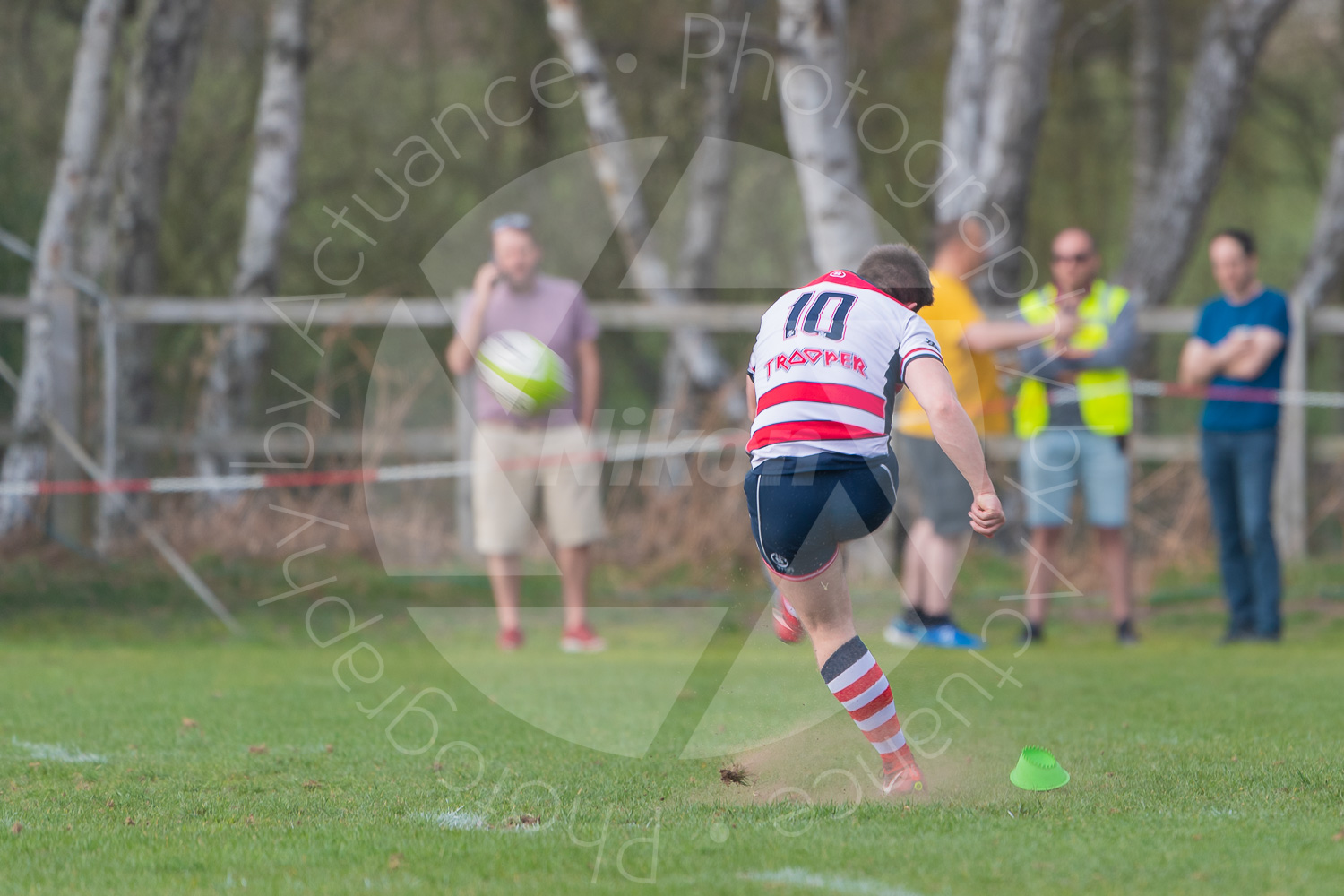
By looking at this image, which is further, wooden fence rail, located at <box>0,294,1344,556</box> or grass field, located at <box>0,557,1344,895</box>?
wooden fence rail, located at <box>0,294,1344,556</box>

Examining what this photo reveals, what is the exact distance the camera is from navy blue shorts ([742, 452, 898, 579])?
427 centimetres

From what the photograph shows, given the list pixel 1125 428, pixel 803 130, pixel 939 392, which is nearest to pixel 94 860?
pixel 939 392

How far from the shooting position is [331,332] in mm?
10445

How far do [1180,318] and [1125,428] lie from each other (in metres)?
3.02

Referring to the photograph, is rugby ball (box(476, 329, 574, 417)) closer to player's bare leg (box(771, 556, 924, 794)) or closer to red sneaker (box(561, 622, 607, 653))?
red sneaker (box(561, 622, 607, 653))

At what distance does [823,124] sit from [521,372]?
3.35 meters

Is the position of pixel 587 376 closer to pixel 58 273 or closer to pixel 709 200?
pixel 58 273

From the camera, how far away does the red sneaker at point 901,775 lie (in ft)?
14.2

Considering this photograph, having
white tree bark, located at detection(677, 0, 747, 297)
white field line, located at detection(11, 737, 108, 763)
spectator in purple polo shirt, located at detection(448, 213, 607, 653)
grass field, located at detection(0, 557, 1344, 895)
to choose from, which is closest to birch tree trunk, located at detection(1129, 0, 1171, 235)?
white tree bark, located at detection(677, 0, 747, 297)

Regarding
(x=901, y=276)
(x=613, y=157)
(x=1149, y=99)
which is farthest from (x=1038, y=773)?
(x=1149, y=99)

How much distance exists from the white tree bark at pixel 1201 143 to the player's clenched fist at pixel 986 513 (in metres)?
9.32

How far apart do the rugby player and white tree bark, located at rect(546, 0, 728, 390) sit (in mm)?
6891

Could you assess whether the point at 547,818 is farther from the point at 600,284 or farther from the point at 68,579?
the point at 600,284

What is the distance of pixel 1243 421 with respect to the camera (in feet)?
26.5
